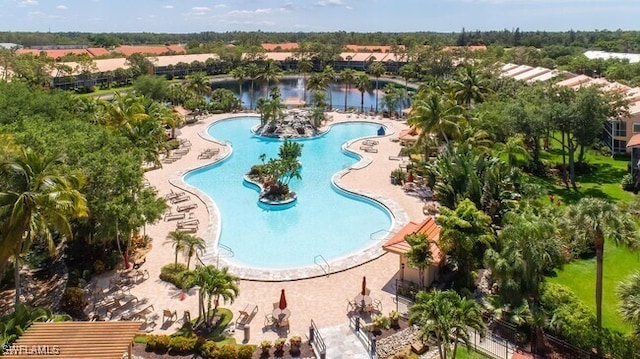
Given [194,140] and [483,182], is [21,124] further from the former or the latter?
[483,182]

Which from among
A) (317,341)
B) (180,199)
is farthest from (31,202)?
(180,199)

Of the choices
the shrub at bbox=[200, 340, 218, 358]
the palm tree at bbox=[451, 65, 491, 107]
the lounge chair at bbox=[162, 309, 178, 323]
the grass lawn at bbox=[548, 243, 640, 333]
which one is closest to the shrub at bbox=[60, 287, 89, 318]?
the lounge chair at bbox=[162, 309, 178, 323]

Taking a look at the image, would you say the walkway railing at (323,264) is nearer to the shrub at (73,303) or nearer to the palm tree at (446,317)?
the palm tree at (446,317)

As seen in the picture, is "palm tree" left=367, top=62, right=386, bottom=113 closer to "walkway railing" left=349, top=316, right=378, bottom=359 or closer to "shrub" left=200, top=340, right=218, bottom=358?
"walkway railing" left=349, top=316, right=378, bottom=359

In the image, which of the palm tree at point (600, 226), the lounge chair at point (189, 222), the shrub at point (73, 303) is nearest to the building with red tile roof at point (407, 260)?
the palm tree at point (600, 226)

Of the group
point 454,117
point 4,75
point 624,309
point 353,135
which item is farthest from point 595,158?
point 4,75

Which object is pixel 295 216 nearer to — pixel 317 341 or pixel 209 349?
pixel 317 341
